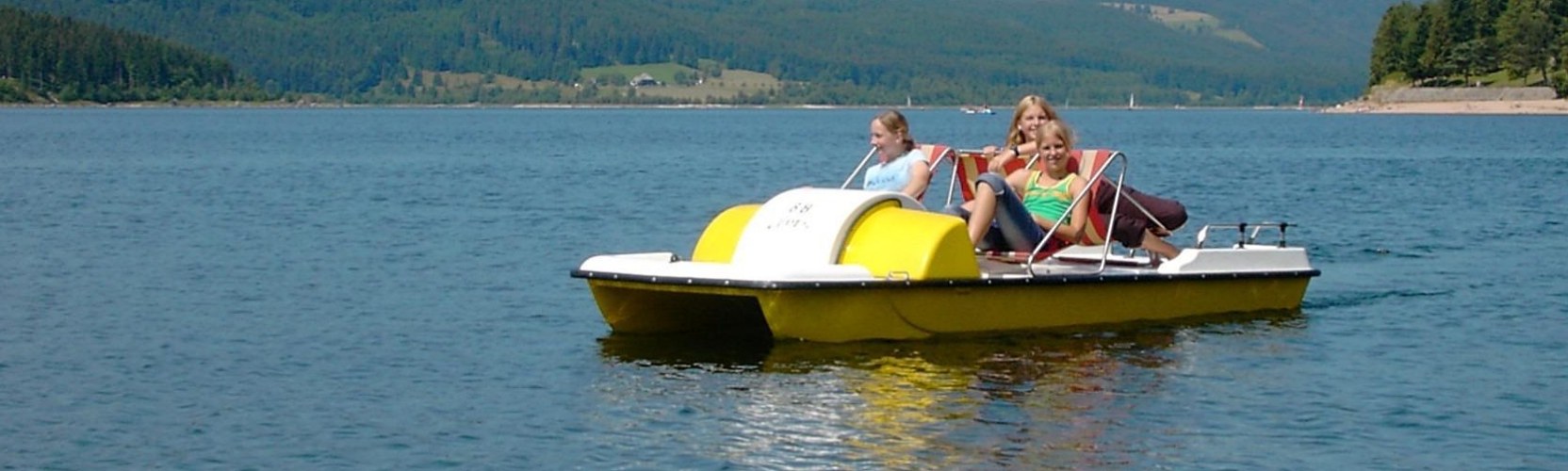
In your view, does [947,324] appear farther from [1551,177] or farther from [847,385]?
[1551,177]

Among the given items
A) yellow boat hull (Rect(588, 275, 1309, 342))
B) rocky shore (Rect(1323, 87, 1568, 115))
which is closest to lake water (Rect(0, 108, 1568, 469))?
yellow boat hull (Rect(588, 275, 1309, 342))

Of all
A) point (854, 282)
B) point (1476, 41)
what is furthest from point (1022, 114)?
point (1476, 41)

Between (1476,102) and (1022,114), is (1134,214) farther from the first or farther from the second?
(1476,102)

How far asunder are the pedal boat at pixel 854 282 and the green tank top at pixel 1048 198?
393 mm

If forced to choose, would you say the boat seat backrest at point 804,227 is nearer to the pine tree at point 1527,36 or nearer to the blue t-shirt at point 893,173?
the blue t-shirt at point 893,173

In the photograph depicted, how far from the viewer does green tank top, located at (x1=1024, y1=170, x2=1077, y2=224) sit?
1884 cm

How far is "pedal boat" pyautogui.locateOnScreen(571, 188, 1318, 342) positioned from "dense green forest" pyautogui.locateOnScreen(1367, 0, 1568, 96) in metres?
136

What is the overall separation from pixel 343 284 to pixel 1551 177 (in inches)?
1470

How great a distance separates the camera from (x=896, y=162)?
1886cm

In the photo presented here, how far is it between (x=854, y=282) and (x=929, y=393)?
4.93 ft

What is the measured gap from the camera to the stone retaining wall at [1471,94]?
150m

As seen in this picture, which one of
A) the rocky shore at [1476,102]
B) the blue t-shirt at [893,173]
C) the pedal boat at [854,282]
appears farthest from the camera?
the rocky shore at [1476,102]

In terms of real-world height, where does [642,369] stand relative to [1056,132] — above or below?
below

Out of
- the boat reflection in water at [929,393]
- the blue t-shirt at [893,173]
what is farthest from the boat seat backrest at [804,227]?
the blue t-shirt at [893,173]
